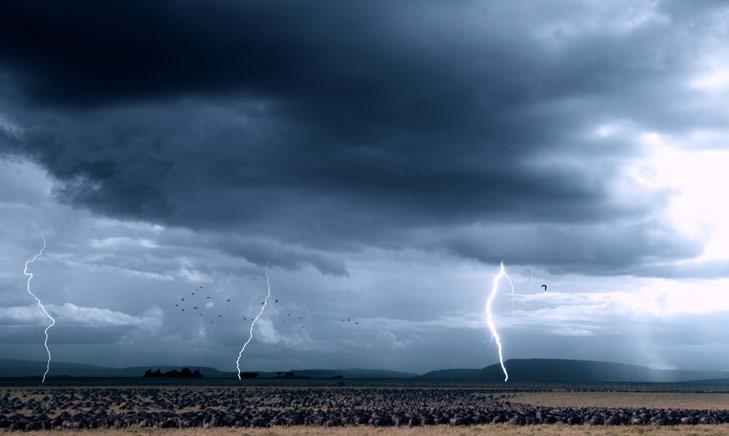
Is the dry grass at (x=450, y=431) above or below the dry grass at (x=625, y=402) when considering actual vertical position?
below

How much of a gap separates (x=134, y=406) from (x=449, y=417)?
101 ft

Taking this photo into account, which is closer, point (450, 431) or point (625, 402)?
point (450, 431)

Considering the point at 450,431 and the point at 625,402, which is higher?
the point at 625,402

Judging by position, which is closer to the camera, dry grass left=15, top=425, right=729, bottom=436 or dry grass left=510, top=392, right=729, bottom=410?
dry grass left=15, top=425, right=729, bottom=436

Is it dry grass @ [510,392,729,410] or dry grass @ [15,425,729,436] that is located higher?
dry grass @ [510,392,729,410]

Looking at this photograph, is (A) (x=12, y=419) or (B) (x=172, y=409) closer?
(A) (x=12, y=419)

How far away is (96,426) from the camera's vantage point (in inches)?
1863

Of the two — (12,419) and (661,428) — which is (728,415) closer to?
(661,428)

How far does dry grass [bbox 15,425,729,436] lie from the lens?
43.6m

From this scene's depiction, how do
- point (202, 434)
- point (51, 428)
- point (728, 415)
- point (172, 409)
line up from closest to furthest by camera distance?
point (202, 434) < point (51, 428) < point (728, 415) < point (172, 409)

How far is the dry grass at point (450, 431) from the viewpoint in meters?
43.6

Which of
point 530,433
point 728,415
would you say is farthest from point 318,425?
point 728,415

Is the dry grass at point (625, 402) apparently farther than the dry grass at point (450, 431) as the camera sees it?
Yes

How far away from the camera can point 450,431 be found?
4503cm
